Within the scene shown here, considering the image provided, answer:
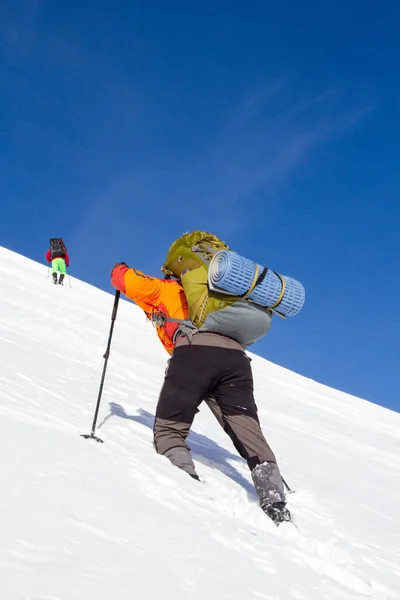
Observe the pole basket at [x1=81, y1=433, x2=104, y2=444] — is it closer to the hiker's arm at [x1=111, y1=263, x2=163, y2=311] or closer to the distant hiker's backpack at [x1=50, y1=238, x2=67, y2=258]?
the hiker's arm at [x1=111, y1=263, x2=163, y2=311]

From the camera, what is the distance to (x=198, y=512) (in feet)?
10.9

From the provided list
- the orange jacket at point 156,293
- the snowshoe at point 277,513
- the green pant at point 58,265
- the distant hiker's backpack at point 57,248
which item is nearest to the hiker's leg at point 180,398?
the orange jacket at point 156,293

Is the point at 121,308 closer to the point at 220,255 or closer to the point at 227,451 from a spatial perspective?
the point at 227,451

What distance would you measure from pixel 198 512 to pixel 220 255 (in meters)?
1.98

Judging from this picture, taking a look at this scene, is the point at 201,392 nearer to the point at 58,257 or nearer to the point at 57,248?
the point at 58,257

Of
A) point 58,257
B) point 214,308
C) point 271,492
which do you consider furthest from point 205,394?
point 58,257

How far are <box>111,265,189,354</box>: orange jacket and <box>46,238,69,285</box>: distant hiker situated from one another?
15.0 meters

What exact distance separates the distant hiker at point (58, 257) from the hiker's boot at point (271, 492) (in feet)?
53.2

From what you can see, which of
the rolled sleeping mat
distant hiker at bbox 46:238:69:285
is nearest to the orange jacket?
the rolled sleeping mat

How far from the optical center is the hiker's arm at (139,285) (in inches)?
190

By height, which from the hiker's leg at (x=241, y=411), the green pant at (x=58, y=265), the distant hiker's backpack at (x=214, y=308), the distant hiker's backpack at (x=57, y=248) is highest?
the distant hiker's backpack at (x=57, y=248)

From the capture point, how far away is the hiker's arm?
4828 millimetres

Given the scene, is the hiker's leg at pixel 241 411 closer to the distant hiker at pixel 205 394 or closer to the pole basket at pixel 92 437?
the distant hiker at pixel 205 394

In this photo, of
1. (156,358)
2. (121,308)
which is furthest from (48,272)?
(156,358)
